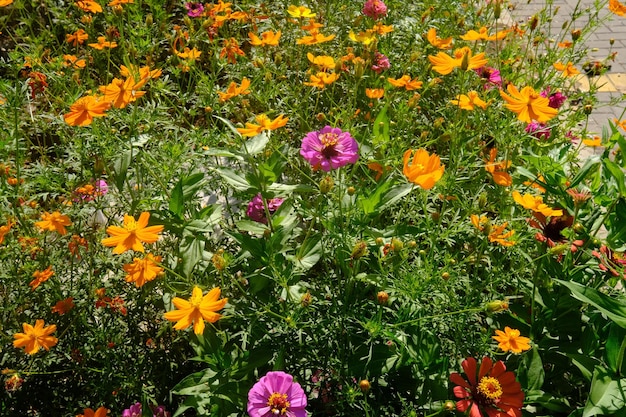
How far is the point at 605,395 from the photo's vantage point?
116cm

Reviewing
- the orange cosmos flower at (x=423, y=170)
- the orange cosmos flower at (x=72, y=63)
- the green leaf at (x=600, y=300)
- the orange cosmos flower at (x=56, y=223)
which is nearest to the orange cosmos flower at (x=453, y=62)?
the orange cosmos flower at (x=423, y=170)

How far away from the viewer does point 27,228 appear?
1629 mm

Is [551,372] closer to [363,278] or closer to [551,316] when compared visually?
[551,316]

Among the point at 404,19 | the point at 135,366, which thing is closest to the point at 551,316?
the point at 135,366

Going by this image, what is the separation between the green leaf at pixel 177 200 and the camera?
1384 mm

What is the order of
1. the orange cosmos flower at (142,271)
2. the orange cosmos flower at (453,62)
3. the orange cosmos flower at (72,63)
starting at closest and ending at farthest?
1. the orange cosmos flower at (142,271)
2. the orange cosmos flower at (453,62)
3. the orange cosmos flower at (72,63)

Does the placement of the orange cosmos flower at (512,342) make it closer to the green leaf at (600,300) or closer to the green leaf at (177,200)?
the green leaf at (600,300)

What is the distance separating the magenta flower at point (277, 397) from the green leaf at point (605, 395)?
63 cm

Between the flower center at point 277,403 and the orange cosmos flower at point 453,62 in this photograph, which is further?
the orange cosmos flower at point 453,62

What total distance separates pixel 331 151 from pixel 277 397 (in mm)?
641

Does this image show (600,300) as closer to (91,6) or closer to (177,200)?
(177,200)

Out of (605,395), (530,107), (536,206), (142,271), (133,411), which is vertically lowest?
(133,411)

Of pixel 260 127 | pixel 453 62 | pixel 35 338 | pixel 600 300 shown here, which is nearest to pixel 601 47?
pixel 453 62

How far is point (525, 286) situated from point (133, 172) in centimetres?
133
